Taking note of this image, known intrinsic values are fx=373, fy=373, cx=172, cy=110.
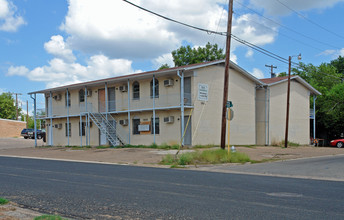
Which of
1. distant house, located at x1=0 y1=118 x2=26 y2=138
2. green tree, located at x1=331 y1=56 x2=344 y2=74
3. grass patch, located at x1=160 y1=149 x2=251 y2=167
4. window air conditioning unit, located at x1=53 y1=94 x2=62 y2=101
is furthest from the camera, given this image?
green tree, located at x1=331 y1=56 x2=344 y2=74

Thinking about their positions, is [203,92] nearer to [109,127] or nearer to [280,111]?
[109,127]

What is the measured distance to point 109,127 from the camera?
104 feet

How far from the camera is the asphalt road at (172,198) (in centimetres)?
654

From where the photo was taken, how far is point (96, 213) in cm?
664

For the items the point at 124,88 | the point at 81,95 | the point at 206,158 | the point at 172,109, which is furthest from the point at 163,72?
the point at 81,95

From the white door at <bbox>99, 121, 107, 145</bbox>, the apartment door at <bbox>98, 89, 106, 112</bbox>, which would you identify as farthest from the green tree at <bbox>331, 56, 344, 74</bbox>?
the white door at <bbox>99, 121, 107, 145</bbox>

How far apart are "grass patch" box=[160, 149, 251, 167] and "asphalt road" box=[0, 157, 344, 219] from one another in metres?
5.87

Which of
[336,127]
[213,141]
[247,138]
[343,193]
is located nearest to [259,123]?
[247,138]

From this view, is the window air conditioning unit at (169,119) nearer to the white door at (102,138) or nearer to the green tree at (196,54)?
the white door at (102,138)

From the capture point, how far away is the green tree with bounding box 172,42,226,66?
1981 inches

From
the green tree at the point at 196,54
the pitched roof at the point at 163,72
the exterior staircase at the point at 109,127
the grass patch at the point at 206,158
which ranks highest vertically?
the green tree at the point at 196,54

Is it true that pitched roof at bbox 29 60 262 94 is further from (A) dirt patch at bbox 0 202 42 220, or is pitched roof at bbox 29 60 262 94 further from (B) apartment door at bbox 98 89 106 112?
(A) dirt patch at bbox 0 202 42 220

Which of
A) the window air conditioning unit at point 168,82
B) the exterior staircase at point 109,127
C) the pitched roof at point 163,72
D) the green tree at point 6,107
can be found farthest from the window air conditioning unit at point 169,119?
the green tree at point 6,107

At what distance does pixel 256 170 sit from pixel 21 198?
373 inches
